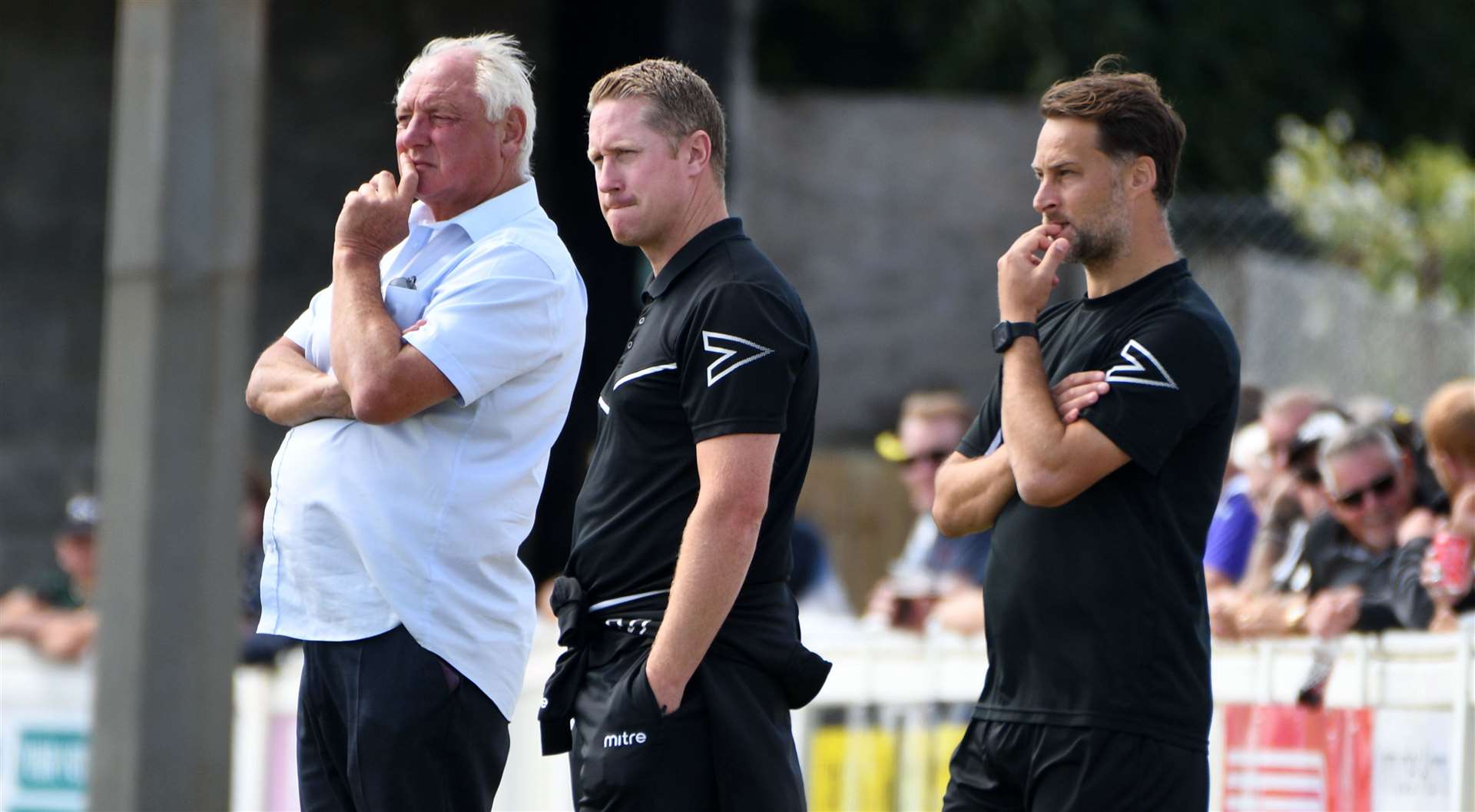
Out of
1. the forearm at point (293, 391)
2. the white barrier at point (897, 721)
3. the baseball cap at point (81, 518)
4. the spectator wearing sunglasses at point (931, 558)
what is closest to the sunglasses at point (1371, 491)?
the white barrier at point (897, 721)

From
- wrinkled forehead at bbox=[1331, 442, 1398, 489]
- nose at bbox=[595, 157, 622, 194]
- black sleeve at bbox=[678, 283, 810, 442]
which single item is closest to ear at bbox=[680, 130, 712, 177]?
nose at bbox=[595, 157, 622, 194]

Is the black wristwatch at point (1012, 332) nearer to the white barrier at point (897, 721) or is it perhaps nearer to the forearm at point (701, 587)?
the forearm at point (701, 587)

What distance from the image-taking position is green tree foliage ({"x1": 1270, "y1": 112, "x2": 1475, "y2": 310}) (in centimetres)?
1344

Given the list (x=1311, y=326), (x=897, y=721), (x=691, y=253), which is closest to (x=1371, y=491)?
(x=897, y=721)

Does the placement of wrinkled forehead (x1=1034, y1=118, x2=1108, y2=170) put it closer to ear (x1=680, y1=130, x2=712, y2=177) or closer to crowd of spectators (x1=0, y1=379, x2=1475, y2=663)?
ear (x1=680, y1=130, x2=712, y2=177)

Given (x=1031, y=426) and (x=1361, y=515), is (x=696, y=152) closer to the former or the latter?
(x=1031, y=426)

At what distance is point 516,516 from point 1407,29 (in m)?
16.8

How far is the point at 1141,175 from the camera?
338 cm

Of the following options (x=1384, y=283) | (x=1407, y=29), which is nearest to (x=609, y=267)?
(x=1384, y=283)

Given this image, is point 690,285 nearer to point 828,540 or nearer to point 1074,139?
point 1074,139

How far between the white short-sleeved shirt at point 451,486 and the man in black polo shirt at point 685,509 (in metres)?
0.12

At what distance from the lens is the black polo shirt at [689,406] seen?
3295 millimetres

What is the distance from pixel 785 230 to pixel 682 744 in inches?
428

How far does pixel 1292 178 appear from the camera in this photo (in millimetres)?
15070
